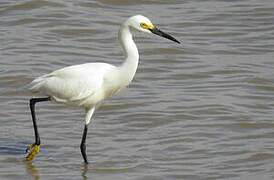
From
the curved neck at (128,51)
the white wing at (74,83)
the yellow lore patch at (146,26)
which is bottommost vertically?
the white wing at (74,83)

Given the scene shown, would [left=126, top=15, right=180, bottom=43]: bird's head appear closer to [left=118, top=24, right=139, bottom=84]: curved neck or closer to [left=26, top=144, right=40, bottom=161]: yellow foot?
[left=118, top=24, right=139, bottom=84]: curved neck

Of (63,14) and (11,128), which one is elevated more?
(63,14)

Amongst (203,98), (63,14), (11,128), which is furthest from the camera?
(63,14)

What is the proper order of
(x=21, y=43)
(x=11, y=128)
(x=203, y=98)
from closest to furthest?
1. (x=11, y=128)
2. (x=203, y=98)
3. (x=21, y=43)

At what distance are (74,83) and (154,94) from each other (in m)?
2.88

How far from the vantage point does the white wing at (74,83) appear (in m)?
7.02

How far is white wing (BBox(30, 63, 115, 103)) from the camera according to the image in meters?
7.02

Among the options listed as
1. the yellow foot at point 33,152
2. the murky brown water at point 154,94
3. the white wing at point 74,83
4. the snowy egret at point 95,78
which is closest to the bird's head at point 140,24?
the snowy egret at point 95,78

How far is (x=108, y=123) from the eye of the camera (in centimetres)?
866

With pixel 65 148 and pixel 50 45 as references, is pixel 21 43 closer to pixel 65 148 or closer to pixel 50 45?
pixel 50 45

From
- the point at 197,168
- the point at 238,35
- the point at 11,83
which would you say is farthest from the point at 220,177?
the point at 238,35

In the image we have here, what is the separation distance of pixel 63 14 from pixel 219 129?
20.9ft

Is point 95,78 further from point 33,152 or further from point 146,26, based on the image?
point 33,152

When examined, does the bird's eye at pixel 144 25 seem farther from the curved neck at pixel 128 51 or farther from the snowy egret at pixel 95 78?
the curved neck at pixel 128 51
